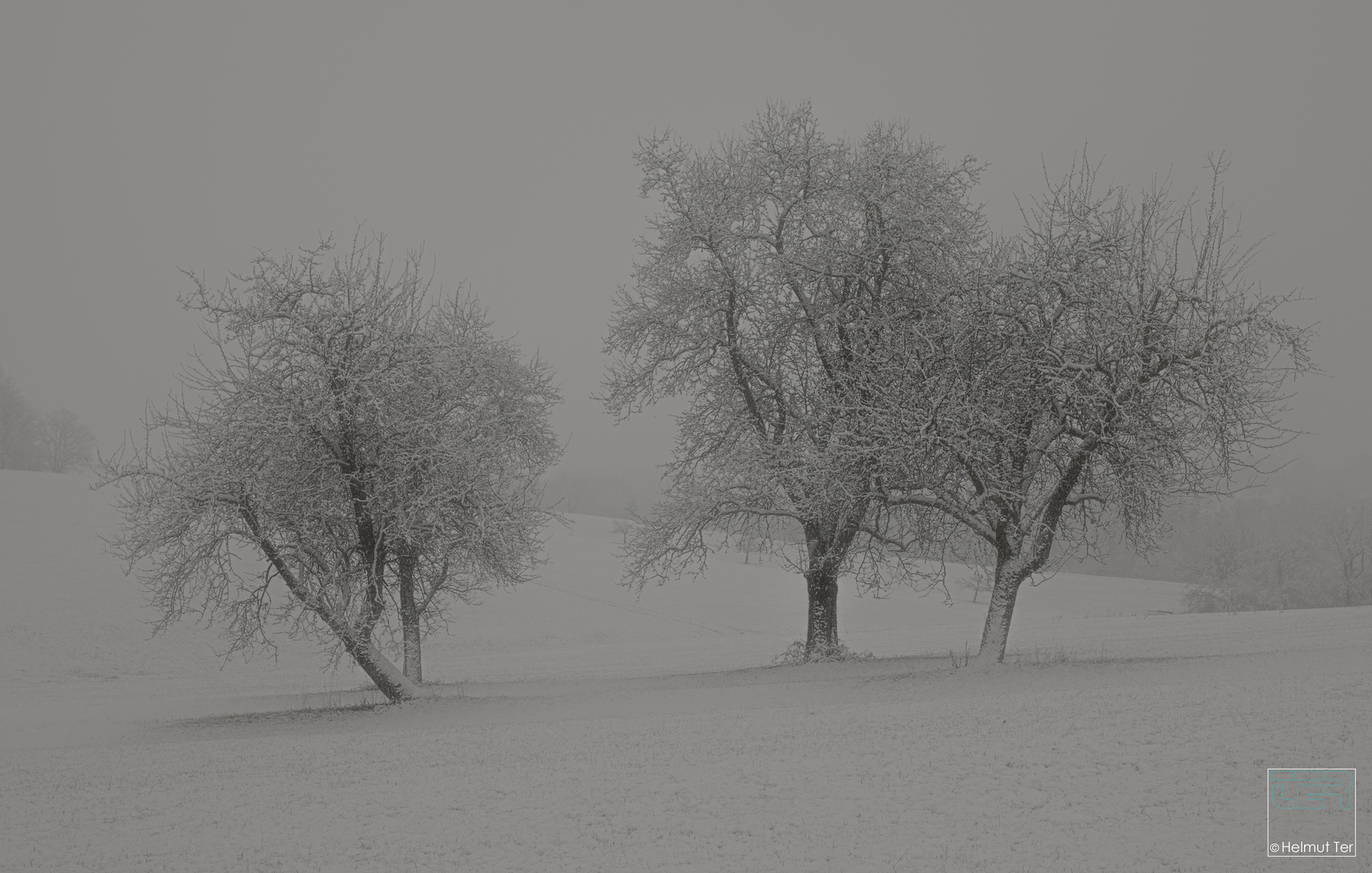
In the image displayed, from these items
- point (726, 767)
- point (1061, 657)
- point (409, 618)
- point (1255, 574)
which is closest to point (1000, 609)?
point (1061, 657)

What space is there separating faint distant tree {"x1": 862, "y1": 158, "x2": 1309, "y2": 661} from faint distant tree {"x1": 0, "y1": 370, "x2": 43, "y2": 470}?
9402 cm

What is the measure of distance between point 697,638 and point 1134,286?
30.1m

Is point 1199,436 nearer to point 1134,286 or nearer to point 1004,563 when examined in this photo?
point 1134,286

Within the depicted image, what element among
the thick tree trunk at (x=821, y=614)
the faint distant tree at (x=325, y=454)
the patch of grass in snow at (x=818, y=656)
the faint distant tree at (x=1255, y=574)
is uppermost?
the faint distant tree at (x=325, y=454)

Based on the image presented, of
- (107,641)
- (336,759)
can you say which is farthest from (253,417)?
(107,641)

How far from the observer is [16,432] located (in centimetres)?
8569

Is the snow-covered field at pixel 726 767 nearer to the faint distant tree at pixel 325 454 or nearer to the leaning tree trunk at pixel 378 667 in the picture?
the leaning tree trunk at pixel 378 667

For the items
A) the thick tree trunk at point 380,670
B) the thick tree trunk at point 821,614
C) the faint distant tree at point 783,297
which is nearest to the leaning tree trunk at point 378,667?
the thick tree trunk at point 380,670

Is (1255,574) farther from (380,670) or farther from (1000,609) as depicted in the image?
(380,670)

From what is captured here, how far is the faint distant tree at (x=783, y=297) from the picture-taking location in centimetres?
1898

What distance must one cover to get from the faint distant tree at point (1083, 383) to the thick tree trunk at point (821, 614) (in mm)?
3833

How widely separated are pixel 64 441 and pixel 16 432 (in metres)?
6.13

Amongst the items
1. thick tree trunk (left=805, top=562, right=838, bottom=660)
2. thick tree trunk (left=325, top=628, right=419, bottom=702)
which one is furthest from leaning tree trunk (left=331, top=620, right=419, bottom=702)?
thick tree trunk (left=805, top=562, right=838, bottom=660)

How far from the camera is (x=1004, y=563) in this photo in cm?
1745
